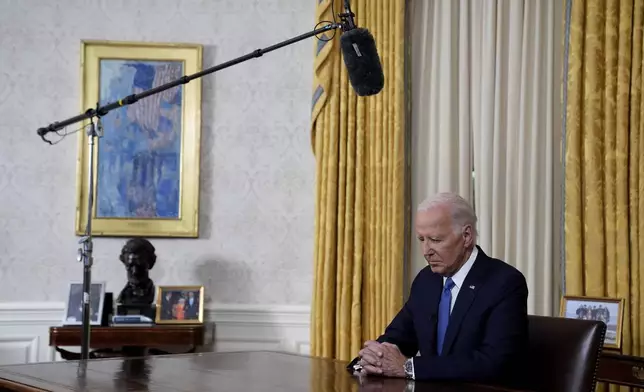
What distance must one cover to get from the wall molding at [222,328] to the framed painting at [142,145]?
1.94ft

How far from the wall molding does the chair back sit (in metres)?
2.88

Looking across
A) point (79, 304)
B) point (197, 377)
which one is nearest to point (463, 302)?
point (197, 377)

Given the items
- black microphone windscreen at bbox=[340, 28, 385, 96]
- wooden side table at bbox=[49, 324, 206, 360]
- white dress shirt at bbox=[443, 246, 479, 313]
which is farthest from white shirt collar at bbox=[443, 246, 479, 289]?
wooden side table at bbox=[49, 324, 206, 360]

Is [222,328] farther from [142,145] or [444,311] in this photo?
[444,311]

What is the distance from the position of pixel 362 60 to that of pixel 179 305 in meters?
2.49

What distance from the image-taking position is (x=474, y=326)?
3.12 meters

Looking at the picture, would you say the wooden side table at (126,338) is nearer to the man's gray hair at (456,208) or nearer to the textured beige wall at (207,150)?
the textured beige wall at (207,150)

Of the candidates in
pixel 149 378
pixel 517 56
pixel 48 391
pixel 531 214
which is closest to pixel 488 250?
pixel 531 214

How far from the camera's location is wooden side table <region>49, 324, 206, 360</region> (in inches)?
200

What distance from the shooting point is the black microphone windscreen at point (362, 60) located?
3.47 m

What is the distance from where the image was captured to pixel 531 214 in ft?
16.4

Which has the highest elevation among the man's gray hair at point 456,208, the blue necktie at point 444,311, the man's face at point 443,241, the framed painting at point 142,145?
the framed painting at point 142,145

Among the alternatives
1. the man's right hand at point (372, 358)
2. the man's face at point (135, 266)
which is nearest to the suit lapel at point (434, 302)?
the man's right hand at point (372, 358)

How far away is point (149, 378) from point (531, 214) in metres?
2.97
